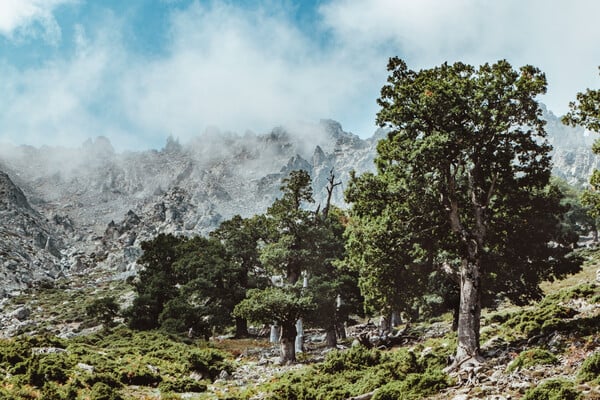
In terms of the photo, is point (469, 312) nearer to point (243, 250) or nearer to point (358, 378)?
point (358, 378)

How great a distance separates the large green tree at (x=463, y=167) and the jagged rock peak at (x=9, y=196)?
18660cm

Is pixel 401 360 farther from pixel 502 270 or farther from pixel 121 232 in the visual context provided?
pixel 121 232

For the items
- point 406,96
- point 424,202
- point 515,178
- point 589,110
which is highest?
point 406,96

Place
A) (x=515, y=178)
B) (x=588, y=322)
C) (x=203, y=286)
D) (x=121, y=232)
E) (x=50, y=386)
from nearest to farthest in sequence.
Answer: (x=50, y=386)
(x=588, y=322)
(x=515, y=178)
(x=203, y=286)
(x=121, y=232)

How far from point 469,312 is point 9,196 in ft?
655

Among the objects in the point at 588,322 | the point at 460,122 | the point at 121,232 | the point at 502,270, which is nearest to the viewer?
the point at 588,322

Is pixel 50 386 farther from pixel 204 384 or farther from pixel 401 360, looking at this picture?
pixel 401 360

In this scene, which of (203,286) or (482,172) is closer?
(482,172)

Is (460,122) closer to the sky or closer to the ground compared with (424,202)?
closer to the sky

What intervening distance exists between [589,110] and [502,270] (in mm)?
9923

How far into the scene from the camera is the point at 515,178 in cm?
2077

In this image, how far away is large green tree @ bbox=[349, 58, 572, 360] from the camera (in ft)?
59.5

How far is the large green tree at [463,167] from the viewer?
18.1 m

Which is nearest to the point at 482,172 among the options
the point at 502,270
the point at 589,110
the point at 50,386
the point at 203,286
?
the point at 589,110
